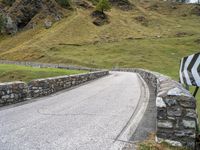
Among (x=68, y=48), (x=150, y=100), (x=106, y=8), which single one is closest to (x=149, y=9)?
(x=106, y=8)

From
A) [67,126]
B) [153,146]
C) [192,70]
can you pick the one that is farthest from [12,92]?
[153,146]

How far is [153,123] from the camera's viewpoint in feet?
29.6

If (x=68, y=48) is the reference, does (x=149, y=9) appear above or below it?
above

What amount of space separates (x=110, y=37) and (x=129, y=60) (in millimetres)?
24202

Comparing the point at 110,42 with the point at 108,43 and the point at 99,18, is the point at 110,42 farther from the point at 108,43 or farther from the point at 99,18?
the point at 99,18

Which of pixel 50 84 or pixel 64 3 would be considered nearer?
pixel 50 84

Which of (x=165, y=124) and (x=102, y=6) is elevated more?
(x=102, y=6)

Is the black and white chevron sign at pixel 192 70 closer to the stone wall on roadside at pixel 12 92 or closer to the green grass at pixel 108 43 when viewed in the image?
the stone wall on roadside at pixel 12 92

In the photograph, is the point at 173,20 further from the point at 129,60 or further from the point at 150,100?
the point at 150,100

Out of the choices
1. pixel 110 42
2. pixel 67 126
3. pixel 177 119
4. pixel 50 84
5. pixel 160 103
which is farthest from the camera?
pixel 110 42

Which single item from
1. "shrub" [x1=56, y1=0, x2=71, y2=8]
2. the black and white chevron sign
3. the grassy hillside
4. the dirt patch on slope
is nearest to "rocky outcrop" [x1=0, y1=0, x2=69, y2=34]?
"shrub" [x1=56, y1=0, x2=71, y2=8]

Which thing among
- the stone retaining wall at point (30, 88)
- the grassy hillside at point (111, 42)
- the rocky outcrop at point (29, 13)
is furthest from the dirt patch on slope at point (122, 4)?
the stone retaining wall at point (30, 88)

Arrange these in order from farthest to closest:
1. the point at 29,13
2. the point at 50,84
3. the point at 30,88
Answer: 1. the point at 29,13
2. the point at 50,84
3. the point at 30,88

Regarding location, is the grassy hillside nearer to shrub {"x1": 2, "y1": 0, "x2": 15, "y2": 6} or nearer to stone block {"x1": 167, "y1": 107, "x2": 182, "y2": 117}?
shrub {"x1": 2, "y1": 0, "x2": 15, "y2": 6}
